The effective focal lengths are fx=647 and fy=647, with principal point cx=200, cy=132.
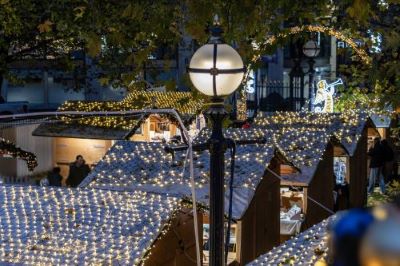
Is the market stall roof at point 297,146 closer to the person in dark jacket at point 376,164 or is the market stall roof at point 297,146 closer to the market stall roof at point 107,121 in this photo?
the market stall roof at point 107,121

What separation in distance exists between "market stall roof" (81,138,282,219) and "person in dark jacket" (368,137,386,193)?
398 inches

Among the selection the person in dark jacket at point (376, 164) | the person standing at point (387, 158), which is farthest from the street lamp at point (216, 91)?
the person standing at point (387, 158)

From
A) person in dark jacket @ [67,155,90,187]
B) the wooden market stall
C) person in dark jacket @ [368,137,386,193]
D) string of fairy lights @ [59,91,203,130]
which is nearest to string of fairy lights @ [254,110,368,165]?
the wooden market stall

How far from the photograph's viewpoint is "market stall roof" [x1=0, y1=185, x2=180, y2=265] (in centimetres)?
477

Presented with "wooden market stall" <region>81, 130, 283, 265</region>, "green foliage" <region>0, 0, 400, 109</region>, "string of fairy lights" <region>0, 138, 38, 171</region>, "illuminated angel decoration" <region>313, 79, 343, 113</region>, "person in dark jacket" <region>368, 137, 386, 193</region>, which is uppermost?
"green foliage" <region>0, 0, 400, 109</region>

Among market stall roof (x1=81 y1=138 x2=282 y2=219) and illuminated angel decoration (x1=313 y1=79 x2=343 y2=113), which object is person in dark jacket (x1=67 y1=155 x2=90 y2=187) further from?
market stall roof (x1=81 y1=138 x2=282 y2=219)

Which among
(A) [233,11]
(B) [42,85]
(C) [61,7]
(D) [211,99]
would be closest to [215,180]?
(D) [211,99]

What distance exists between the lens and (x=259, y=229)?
8.74 m

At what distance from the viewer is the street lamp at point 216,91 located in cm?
447

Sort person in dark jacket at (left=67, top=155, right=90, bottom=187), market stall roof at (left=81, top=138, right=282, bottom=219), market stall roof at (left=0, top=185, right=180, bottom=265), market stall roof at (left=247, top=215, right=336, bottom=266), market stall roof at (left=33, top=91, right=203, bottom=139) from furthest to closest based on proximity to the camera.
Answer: market stall roof at (left=33, top=91, right=203, bottom=139) < person in dark jacket at (left=67, top=155, right=90, bottom=187) < market stall roof at (left=81, top=138, right=282, bottom=219) < market stall roof at (left=0, top=185, right=180, bottom=265) < market stall roof at (left=247, top=215, right=336, bottom=266)

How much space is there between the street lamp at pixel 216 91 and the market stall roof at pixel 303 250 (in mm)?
472

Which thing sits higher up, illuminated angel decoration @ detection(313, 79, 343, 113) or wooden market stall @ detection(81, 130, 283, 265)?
illuminated angel decoration @ detection(313, 79, 343, 113)

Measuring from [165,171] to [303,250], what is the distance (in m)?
4.18

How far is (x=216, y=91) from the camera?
4.65 m
